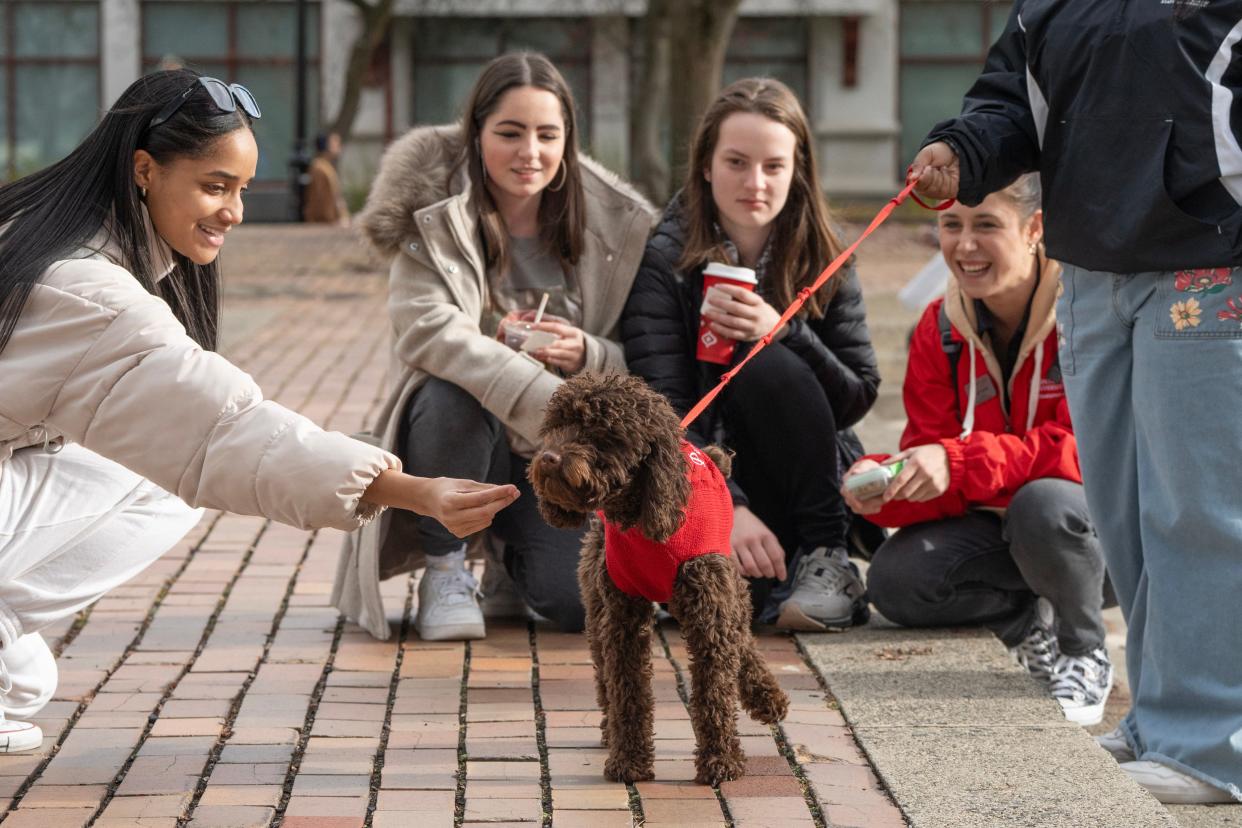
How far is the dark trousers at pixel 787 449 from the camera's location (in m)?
4.83

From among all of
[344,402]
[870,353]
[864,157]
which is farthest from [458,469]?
[864,157]

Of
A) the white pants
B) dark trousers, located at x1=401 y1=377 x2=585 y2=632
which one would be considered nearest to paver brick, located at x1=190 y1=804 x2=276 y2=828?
the white pants

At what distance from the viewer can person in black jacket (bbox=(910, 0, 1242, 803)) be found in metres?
3.62

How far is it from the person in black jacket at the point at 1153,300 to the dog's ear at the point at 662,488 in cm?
118

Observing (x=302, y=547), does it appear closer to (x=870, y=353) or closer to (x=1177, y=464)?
(x=870, y=353)

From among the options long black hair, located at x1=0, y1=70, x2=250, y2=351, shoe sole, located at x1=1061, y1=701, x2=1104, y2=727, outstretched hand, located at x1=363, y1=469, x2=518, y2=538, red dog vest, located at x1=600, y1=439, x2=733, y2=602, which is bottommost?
shoe sole, located at x1=1061, y1=701, x2=1104, y2=727

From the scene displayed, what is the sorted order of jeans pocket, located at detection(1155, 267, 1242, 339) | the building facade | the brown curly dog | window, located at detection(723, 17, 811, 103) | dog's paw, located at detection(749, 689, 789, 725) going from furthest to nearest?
window, located at detection(723, 17, 811, 103) → the building facade → dog's paw, located at detection(749, 689, 789, 725) → jeans pocket, located at detection(1155, 267, 1242, 339) → the brown curly dog

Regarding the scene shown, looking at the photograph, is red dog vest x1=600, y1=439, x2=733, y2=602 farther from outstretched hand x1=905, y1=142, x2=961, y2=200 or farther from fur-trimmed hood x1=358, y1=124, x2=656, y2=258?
fur-trimmed hood x1=358, y1=124, x2=656, y2=258

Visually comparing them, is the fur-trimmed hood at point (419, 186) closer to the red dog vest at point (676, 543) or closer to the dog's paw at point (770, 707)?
the red dog vest at point (676, 543)

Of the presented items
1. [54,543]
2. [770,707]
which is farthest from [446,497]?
[54,543]

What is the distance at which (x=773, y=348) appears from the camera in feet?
15.9

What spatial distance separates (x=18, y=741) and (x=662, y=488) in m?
1.71

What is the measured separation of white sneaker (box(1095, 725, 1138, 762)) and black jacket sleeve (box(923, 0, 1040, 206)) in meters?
1.43

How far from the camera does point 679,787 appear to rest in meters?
3.65
